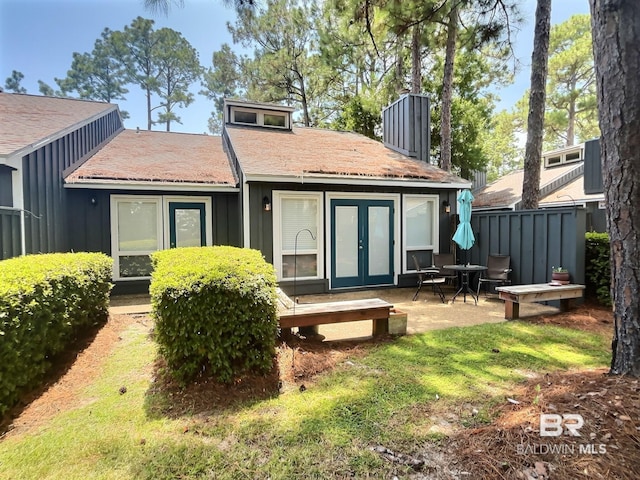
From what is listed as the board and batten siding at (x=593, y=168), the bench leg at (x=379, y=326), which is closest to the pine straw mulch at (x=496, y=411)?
the bench leg at (x=379, y=326)

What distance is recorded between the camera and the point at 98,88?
24094 mm

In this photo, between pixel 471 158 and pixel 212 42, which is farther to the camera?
pixel 212 42

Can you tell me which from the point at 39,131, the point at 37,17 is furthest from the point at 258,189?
the point at 37,17

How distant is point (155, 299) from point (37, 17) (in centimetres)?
1581

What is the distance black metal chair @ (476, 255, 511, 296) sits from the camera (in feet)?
22.5

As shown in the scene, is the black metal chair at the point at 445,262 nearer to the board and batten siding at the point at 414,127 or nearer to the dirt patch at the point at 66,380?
the board and batten siding at the point at 414,127

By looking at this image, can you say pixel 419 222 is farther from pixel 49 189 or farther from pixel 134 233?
pixel 49 189

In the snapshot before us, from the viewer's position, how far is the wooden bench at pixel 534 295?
5.40 metres

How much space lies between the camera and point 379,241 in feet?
26.6

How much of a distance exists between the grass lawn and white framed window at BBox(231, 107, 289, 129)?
30.8 ft

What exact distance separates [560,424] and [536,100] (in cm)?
776

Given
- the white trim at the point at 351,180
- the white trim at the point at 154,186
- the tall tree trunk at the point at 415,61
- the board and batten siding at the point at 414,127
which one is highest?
the tall tree trunk at the point at 415,61

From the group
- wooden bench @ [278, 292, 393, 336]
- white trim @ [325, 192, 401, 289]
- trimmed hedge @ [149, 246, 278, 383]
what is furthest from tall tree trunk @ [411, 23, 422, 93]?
trimmed hedge @ [149, 246, 278, 383]

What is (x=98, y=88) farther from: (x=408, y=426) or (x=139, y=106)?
(x=408, y=426)
